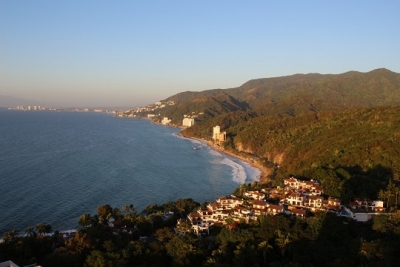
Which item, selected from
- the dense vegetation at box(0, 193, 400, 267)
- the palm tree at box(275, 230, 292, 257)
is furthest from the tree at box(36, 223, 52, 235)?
the palm tree at box(275, 230, 292, 257)

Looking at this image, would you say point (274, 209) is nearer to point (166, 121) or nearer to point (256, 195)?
point (256, 195)

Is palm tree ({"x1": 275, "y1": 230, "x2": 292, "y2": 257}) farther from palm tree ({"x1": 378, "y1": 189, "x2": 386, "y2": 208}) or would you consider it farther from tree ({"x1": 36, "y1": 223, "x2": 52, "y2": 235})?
tree ({"x1": 36, "y1": 223, "x2": 52, "y2": 235})

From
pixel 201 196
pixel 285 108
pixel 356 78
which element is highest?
pixel 356 78

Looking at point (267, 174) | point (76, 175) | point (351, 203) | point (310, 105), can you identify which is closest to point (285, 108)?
point (310, 105)

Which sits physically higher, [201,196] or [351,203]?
[351,203]

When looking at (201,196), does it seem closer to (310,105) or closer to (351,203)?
(351,203)

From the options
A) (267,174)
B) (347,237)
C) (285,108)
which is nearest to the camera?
(347,237)
